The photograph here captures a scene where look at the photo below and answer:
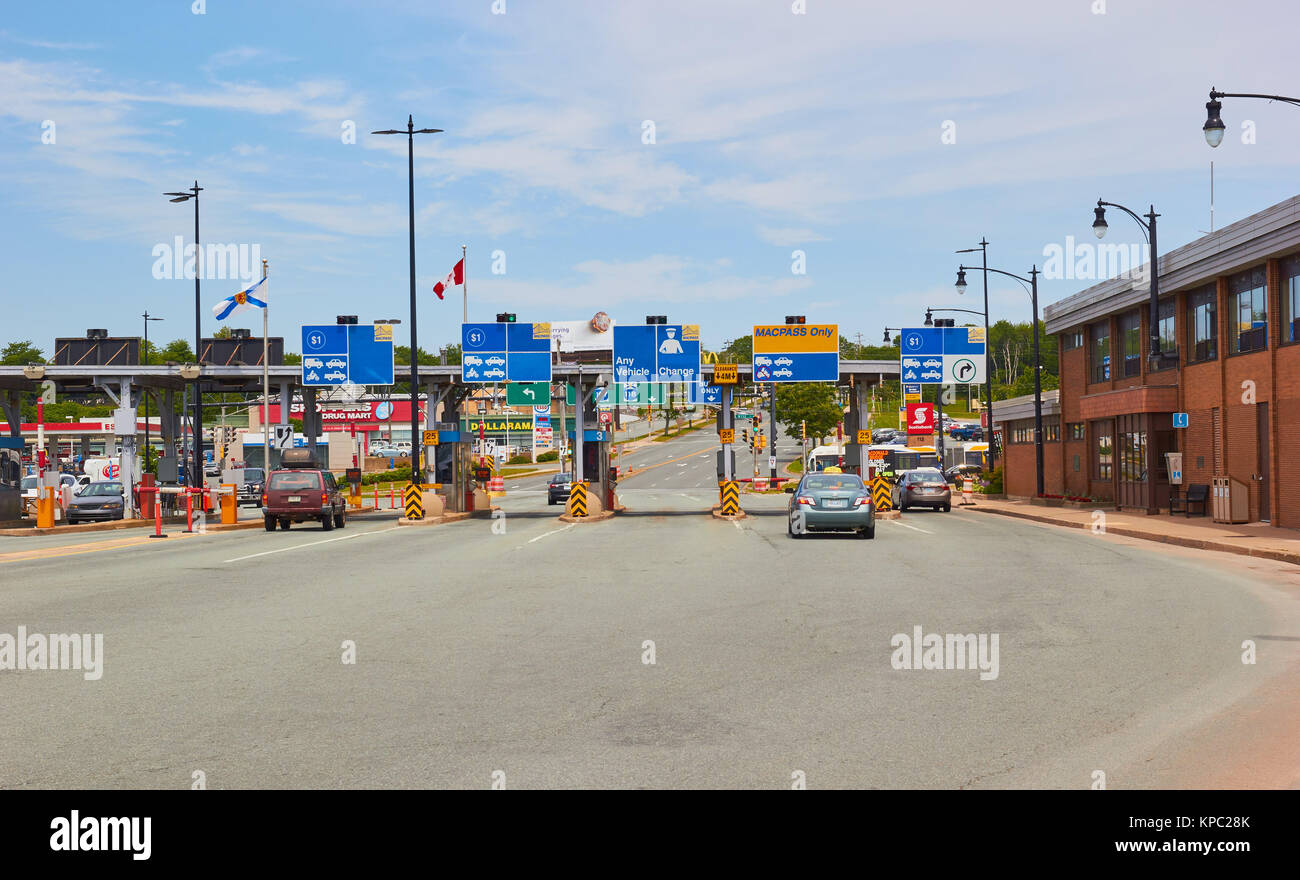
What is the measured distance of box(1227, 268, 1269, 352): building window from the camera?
3212 centimetres

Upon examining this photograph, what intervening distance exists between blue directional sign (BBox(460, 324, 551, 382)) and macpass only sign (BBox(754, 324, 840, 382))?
8337mm

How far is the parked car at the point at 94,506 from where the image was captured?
42188 mm

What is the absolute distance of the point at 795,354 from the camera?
4644cm

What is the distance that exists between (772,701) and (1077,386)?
Result: 43.4 meters

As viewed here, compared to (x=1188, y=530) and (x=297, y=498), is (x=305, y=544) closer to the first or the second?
(x=297, y=498)

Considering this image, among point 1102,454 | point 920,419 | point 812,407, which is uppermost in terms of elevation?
point 812,407

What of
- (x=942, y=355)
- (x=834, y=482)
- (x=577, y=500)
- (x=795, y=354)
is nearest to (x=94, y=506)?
(x=577, y=500)

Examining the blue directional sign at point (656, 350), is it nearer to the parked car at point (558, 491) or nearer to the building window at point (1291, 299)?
the parked car at point (558, 491)

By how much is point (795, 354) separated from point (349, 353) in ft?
55.9

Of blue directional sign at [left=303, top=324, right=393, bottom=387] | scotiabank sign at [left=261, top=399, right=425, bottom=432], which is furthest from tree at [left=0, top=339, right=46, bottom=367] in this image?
blue directional sign at [left=303, top=324, right=393, bottom=387]

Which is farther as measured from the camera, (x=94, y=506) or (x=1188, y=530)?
(x=94, y=506)

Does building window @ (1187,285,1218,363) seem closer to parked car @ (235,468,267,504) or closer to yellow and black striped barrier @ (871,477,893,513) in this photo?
yellow and black striped barrier @ (871,477,893,513)
